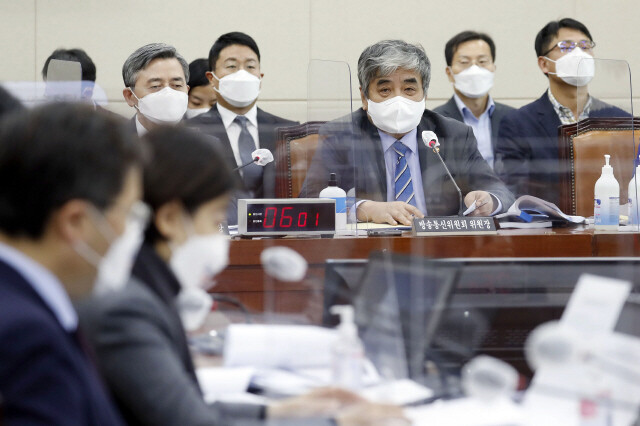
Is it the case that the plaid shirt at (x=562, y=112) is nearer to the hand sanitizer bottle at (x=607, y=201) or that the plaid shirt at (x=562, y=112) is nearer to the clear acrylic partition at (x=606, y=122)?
the clear acrylic partition at (x=606, y=122)

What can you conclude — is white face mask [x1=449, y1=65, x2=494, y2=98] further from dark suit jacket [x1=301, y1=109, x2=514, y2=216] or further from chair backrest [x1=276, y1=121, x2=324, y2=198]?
chair backrest [x1=276, y1=121, x2=324, y2=198]

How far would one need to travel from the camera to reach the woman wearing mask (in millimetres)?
1062

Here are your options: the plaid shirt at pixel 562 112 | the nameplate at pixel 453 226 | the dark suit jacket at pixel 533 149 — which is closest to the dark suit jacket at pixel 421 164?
the dark suit jacket at pixel 533 149

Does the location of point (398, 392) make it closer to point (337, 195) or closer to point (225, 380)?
point (225, 380)

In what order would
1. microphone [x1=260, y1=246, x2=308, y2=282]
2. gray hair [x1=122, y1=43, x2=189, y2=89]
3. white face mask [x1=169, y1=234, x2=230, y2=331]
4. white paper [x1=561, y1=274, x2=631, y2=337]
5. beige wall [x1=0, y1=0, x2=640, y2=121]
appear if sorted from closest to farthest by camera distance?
white face mask [x1=169, y1=234, x2=230, y2=331] < white paper [x1=561, y1=274, x2=631, y2=337] < microphone [x1=260, y1=246, x2=308, y2=282] < gray hair [x1=122, y1=43, x2=189, y2=89] < beige wall [x1=0, y1=0, x2=640, y2=121]

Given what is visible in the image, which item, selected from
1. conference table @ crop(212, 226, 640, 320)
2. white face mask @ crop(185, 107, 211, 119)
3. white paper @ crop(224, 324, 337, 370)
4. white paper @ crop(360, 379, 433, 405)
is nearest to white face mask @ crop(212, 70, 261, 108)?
white face mask @ crop(185, 107, 211, 119)

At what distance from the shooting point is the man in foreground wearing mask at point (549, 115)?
3088 mm

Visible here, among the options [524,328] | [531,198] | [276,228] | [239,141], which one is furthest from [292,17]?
[524,328]

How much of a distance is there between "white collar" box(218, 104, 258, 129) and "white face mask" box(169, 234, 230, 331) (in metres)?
2.07

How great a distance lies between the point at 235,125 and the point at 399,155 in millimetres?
751

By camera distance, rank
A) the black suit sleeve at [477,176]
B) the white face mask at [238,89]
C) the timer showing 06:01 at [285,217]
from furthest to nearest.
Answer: the white face mask at [238,89] → the black suit sleeve at [477,176] → the timer showing 06:01 at [285,217]

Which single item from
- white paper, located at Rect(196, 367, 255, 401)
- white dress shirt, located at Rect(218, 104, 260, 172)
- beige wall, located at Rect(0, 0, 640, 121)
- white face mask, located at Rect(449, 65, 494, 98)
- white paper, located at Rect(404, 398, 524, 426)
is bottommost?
white paper, located at Rect(404, 398, 524, 426)

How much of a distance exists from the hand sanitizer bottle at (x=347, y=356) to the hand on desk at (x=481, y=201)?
59.3 inches

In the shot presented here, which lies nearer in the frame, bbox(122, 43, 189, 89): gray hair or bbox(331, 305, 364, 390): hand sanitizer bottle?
bbox(331, 305, 364, 390): hand sanitizer bottle
